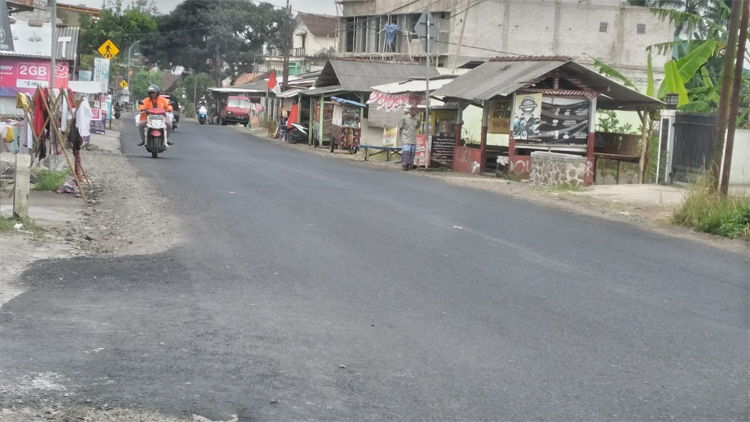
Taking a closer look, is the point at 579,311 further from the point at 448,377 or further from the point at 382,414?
the point at 382,414

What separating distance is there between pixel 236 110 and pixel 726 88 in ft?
183

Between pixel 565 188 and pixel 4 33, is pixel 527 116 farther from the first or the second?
pixel 4 33

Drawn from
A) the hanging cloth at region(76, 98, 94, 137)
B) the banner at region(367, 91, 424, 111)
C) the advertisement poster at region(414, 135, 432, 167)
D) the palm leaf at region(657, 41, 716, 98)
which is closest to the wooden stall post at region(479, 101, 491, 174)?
the advertisement poster at region(414, 135, 432, 167)

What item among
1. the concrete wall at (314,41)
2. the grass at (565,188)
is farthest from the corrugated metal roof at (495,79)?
the concrete wall at (314,41)

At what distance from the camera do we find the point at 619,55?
57.8m

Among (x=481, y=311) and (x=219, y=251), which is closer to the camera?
(x=481, y=311)

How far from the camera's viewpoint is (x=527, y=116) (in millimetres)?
24938

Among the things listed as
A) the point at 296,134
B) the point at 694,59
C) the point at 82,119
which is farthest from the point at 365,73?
the point at 82,119

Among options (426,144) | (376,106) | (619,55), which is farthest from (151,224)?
(619,55)

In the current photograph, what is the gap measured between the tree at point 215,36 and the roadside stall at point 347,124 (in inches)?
2496

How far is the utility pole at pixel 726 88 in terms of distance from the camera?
55.7 feet

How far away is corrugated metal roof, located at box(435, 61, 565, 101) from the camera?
2439 cm

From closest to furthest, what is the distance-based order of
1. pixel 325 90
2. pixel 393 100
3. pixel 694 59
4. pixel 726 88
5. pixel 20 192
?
pixel 20 192
pixel 726 88
pixel 694 59
pixel 393 100
pixel 325 90

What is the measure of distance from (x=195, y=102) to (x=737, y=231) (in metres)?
87.7
